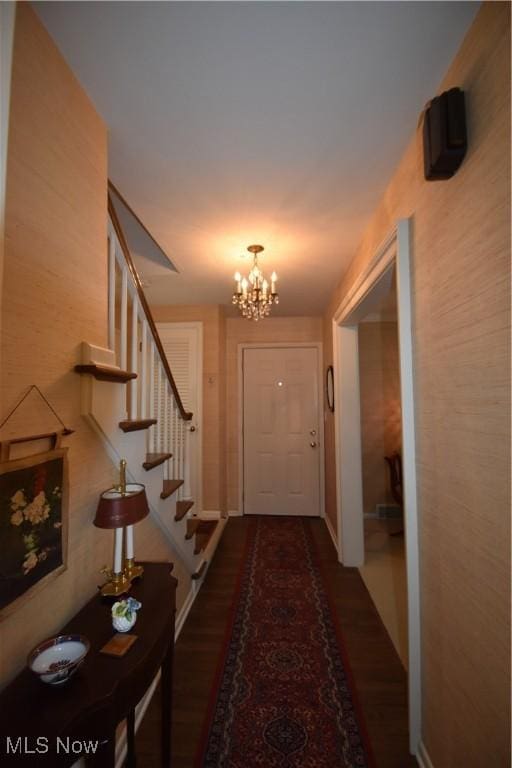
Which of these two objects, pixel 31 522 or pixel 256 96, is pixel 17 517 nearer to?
pixel 31 522

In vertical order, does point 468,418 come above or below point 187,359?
below

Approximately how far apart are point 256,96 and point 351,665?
264 centimetres

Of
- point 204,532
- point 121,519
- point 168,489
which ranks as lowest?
point 204,532

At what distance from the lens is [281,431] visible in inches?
159

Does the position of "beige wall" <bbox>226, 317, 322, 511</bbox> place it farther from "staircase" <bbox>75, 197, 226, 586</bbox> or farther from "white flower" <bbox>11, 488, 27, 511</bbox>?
"white flower" <bbox>11, 488, 27, 511</bbox>

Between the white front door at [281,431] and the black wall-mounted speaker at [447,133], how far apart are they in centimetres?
307

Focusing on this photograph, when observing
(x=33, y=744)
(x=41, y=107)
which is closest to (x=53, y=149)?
(x=41, y=107)

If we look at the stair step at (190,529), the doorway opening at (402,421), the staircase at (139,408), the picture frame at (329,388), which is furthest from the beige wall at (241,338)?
the stair step at (190,529)

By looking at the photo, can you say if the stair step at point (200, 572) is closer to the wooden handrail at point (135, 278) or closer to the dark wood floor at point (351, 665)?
the dark wood floor at point (351, 665)

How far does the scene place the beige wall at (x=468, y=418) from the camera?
82cm

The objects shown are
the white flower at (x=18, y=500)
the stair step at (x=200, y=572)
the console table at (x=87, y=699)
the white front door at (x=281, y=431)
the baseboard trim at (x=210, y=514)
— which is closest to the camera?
the console table at (x=87, y=699)

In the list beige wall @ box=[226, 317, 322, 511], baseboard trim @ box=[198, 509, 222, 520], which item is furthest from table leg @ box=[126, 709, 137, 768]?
beige wall @ box=[226, 317, 322, 511]

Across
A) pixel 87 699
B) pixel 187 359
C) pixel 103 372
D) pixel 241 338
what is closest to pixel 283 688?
pixel 87 699

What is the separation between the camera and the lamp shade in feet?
3.54
